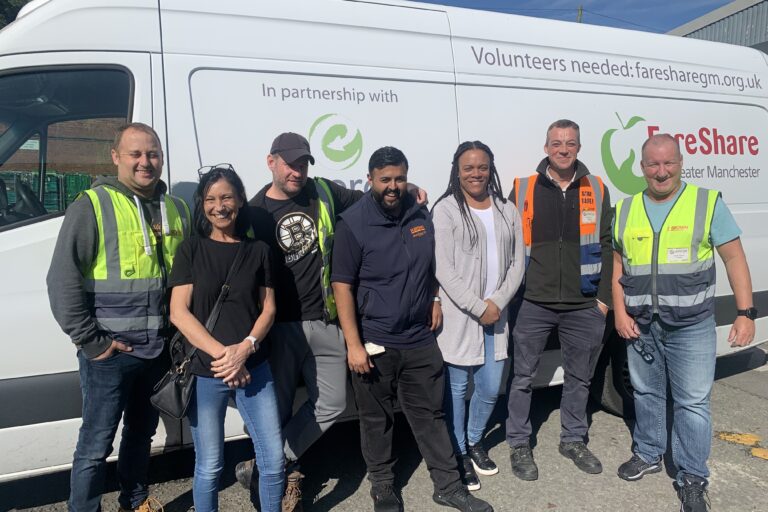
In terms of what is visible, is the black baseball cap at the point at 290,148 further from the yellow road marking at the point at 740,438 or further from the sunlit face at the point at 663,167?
the yellow road marking at the point at 740,438

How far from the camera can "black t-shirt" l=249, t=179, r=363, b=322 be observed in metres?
2.65

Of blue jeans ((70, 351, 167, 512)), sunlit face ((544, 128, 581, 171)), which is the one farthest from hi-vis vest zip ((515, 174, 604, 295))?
blue jeans ((70, 351, 167, 512))

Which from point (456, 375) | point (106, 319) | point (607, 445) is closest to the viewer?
point (106, 319)

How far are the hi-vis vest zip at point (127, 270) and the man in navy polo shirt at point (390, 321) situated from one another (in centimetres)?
77

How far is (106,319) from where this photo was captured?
2.38 metres

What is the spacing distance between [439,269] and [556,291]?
730mm

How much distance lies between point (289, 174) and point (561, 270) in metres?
1.56

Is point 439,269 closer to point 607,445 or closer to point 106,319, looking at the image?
point 106,319

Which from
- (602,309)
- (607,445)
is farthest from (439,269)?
(607,445)

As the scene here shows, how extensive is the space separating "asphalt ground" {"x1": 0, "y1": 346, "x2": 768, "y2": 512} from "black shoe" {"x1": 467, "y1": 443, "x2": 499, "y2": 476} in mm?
42

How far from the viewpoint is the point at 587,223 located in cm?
316

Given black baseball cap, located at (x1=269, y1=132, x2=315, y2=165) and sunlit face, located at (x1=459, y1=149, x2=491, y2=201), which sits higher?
black baseball cap, located at (x1=269, y1=132, x2=315, y2=165)

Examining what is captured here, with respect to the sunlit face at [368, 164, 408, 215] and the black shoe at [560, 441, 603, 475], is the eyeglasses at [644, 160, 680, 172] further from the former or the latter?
the black shoe at [560, 441, 603, 475]

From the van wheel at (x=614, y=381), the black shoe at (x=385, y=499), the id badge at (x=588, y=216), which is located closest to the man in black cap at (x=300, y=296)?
the black shoe at (x=385, y=499)
